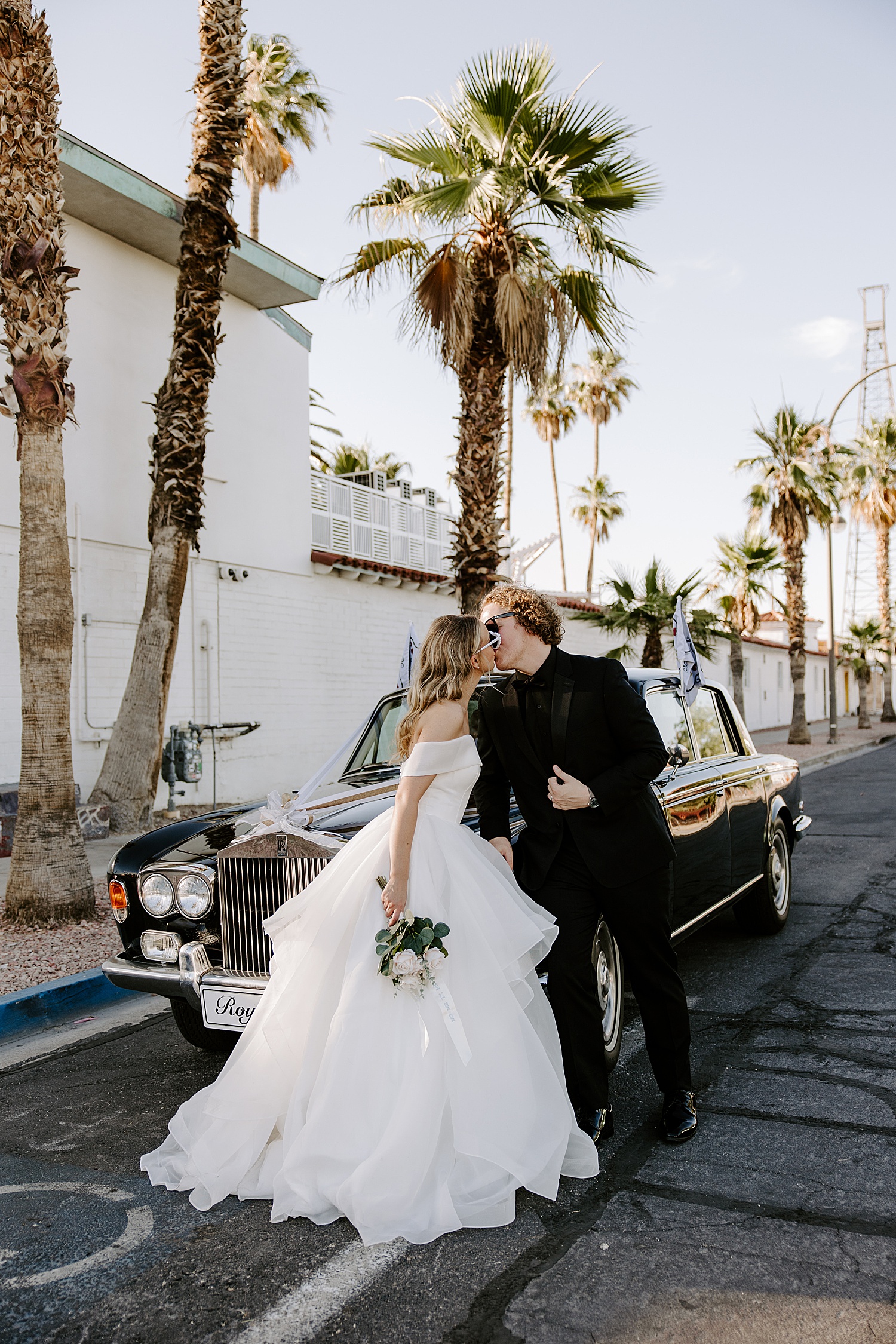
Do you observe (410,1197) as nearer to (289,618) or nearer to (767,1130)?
(767,1130)

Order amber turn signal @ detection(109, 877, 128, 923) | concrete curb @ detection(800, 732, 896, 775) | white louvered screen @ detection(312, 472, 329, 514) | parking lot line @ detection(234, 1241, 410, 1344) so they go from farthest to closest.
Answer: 1. concrete curb @ detection(800, 732, 896, 775)
2. white louvered screen @ detection(312, 472, 329, 514)
3. amber turn signal @ detection(109, 877, 128, 923)
4. parking lot line @ detection(234, 1241, 410, 1344)

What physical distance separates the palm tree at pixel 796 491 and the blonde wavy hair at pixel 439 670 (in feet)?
77.2

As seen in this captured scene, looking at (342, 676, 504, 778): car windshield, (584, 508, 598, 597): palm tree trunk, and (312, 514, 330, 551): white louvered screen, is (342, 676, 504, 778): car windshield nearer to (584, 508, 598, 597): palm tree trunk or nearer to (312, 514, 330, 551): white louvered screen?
(312, 514, 330, 551): white louvered screen

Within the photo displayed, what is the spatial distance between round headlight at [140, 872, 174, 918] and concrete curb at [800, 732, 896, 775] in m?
15.4

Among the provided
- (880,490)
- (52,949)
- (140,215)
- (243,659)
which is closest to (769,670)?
(880,490)

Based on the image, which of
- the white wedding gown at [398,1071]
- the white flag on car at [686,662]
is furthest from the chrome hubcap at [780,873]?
the white wedding gown at [398,1071]

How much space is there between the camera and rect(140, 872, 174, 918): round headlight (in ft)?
12.9

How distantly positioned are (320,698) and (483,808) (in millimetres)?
12125

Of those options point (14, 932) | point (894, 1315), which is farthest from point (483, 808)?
point (14, 932)

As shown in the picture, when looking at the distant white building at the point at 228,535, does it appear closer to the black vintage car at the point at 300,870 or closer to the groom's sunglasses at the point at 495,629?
the black vintage car at the point at 300,870

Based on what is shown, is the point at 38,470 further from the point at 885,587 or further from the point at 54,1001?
the point at 885,587

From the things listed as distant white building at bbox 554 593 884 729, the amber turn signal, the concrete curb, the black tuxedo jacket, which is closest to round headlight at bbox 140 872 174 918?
the amber turn signal

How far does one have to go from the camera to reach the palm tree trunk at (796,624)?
83.9 ft

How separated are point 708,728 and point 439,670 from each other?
10.3 feet
